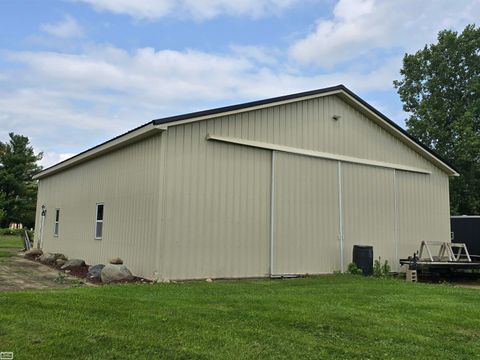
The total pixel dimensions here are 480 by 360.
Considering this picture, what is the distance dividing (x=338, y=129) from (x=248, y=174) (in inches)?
160

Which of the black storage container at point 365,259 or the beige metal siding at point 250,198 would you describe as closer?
the beige metal siding at point 250,198

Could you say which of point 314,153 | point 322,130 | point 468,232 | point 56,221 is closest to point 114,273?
point 314,153

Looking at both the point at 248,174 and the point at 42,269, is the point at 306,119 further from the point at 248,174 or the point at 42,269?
the point at 42,269

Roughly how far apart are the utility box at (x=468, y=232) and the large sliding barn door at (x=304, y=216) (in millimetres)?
7701

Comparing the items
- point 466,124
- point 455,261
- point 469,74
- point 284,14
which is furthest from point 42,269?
point 469,74

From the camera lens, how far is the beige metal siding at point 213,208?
35.7ft

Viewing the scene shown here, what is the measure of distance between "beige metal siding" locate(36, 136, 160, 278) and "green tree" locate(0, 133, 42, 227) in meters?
31.0

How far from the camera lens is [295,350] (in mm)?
5164

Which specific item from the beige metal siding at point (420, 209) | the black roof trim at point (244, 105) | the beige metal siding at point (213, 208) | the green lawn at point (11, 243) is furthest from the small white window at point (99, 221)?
the green lawn at point (11, 243)

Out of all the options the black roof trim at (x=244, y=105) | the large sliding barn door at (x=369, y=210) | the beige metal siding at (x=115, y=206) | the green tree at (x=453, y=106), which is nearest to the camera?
the black roof trim at (x=244, y=105)

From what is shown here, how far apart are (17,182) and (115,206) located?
38.6m

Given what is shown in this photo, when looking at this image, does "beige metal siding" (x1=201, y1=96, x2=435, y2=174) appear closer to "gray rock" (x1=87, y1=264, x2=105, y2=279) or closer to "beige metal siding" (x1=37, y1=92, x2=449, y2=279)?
"beige metal siding" (x1=37, y1=92, x2=449, y2=279)

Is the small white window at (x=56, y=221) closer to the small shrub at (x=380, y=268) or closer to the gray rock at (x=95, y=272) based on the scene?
the gray rock at (x=95, y=272)

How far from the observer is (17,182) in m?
A: 47.1
